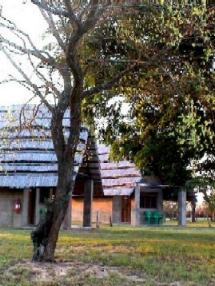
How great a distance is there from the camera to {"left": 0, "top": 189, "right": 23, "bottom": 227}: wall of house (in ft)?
84.5

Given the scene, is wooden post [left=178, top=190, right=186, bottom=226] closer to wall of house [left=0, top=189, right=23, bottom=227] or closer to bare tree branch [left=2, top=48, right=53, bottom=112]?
wall of house [left=0, top=189, right=23, bottom=227]

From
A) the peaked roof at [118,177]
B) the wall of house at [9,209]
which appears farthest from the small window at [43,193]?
the peaked roof at [118,177]

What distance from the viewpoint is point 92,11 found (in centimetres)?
901

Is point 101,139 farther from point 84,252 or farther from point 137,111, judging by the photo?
point 84,252

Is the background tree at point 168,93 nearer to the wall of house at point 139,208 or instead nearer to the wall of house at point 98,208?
the wall of house at point 139,208

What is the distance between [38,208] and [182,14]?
743 inches

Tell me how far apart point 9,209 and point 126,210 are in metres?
17.2

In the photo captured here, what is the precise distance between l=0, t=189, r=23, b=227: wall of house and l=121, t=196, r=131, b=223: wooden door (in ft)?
52.5

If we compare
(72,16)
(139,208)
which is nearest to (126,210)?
(139,208)

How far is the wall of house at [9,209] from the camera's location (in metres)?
25.8

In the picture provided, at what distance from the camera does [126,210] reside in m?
41.8

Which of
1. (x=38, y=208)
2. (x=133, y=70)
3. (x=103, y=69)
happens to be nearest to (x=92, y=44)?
(x=103, y=69)

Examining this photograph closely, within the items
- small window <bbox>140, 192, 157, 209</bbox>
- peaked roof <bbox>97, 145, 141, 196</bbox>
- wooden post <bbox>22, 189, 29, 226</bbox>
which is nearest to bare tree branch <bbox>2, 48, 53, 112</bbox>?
wooden post <bbox>22, 189, 29, 226</bbox>

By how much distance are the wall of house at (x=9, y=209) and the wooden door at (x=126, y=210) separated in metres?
16.0
